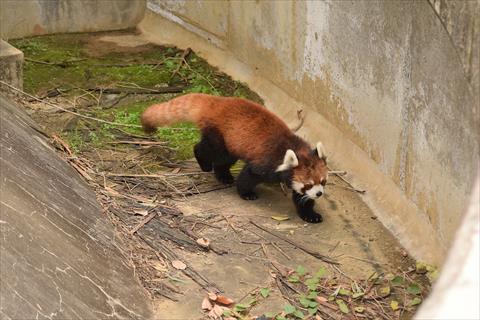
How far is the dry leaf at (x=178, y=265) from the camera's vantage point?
231 inches

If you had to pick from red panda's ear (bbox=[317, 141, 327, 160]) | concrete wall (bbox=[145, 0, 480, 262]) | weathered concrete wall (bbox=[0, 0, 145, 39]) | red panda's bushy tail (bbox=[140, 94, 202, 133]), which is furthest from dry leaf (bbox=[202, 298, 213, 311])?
weathered concrete wall (bbox=[0, 0, 145, 39])

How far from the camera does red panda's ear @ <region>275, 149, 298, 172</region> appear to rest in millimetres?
6500

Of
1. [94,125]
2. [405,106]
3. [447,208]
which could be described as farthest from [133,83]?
[447,208]

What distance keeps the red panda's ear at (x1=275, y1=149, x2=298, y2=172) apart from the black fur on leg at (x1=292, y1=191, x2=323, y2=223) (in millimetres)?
246

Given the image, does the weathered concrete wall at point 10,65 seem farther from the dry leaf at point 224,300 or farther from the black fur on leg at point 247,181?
the dry leaf at point 224,300

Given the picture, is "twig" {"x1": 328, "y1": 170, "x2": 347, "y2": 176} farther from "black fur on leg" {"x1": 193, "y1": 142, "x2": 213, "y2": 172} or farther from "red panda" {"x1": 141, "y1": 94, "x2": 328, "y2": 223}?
"black fur on leg" {"x1": 193, "y1": 142, "x2": 213, "y2": 172}

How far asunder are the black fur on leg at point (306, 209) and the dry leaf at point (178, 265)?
4.05 ft

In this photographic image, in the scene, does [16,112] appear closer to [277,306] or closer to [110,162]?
[110,162]

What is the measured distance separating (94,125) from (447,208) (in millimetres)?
3636

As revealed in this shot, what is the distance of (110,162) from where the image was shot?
23.9 ft

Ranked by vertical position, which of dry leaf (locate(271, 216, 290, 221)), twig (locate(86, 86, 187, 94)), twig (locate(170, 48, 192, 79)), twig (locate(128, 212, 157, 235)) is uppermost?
twig (locate(170, 48, 192, 79))

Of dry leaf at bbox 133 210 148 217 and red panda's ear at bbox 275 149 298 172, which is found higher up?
red panda's ear at bbox 275 149 298 172

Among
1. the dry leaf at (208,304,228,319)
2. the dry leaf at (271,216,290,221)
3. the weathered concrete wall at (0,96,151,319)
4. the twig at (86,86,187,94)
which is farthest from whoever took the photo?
the twig at (86,86,187,94)

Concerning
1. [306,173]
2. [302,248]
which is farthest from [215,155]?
[302,248]
